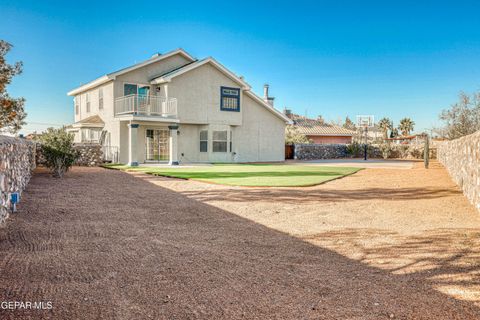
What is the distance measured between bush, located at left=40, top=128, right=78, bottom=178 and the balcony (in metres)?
7.91

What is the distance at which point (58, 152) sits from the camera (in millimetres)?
16750

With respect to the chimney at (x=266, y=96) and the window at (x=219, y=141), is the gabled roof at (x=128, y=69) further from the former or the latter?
the chimney at (x=266, y=96)

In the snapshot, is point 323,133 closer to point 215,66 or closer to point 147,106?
point 215,66

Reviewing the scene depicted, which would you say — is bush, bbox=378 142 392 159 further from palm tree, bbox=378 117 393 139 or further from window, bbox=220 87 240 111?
palm tree, bbox=378 117 393 139

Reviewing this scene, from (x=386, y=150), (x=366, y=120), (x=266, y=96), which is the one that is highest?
(x=266, y=96)

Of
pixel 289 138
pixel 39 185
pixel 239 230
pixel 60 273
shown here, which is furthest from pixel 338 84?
pixel 60 273

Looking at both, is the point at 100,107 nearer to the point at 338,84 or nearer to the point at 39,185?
the point at 39,185

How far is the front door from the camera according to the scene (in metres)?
27.5

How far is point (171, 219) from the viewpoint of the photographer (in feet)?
27.8

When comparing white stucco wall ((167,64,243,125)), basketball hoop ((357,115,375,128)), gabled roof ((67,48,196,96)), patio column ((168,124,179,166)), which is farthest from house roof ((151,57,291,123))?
basketball hoop ((357,115,375,128))

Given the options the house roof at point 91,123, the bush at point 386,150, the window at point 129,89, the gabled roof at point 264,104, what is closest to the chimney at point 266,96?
the gabled roof at point 264,104

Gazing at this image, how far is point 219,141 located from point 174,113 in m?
4.41

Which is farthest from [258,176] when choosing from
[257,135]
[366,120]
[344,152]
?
[366,120]

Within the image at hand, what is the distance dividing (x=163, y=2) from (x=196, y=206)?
18.6 metres
